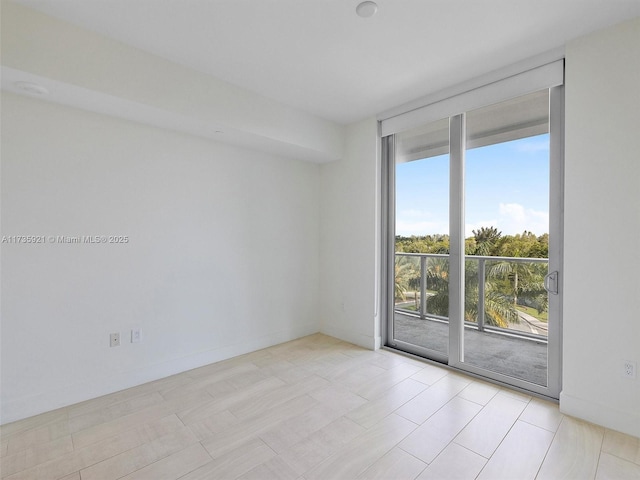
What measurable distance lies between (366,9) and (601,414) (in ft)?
10.0

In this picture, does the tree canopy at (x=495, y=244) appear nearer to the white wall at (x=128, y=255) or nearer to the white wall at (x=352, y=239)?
the white wall at (x=352, y=239)

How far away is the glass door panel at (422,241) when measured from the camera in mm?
3178

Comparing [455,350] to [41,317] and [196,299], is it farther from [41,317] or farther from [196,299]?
[41,317]

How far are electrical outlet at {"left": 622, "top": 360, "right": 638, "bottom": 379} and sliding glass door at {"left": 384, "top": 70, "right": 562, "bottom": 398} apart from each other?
0.41 meters

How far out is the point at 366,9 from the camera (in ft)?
6.25

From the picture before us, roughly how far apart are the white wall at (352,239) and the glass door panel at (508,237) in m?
1.00

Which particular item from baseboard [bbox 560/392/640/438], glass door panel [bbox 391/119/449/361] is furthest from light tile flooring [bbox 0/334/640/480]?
glass door panel [bbox 391/119/449/361]

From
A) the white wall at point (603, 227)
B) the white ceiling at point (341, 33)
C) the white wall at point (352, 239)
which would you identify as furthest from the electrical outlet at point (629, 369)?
the white ceiling at point (341, 33)

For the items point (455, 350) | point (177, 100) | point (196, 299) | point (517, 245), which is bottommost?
point (455, 350)

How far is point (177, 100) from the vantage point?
253 centimetres

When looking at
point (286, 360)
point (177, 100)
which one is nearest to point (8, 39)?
point (177, 100)

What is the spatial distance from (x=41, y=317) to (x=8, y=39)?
1.83m

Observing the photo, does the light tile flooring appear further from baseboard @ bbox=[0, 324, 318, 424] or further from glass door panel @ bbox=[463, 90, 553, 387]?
glass door panel @ bbox=[463, 90, 553, 387]

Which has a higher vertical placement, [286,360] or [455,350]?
[455,350]
